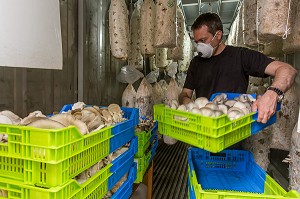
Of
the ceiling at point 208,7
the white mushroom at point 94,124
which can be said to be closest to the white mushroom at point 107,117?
the white mushroom at point 94,124

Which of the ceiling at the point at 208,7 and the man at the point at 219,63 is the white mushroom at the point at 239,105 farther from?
the ceiling at the point at 208,7

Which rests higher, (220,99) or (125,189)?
(220,99)

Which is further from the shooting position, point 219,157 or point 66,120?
point 219,157

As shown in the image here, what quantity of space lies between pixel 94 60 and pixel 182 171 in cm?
211

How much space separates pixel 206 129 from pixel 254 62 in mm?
1192

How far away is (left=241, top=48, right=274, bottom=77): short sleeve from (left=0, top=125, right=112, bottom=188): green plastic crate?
1.64 meters

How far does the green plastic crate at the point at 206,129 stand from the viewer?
127 cm

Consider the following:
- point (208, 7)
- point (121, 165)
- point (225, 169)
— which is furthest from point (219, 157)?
point (208, 7)

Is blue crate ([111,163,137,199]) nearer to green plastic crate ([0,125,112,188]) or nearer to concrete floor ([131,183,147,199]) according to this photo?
green plastic crate ([0,125,112,188])

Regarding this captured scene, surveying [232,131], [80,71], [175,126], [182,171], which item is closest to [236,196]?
[232,131]

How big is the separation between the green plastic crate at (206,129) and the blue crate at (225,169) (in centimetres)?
36

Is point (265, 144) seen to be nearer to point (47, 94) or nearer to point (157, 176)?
point (157, 176)

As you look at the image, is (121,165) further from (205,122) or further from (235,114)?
(235,114)

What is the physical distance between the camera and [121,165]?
1626 millimetres
